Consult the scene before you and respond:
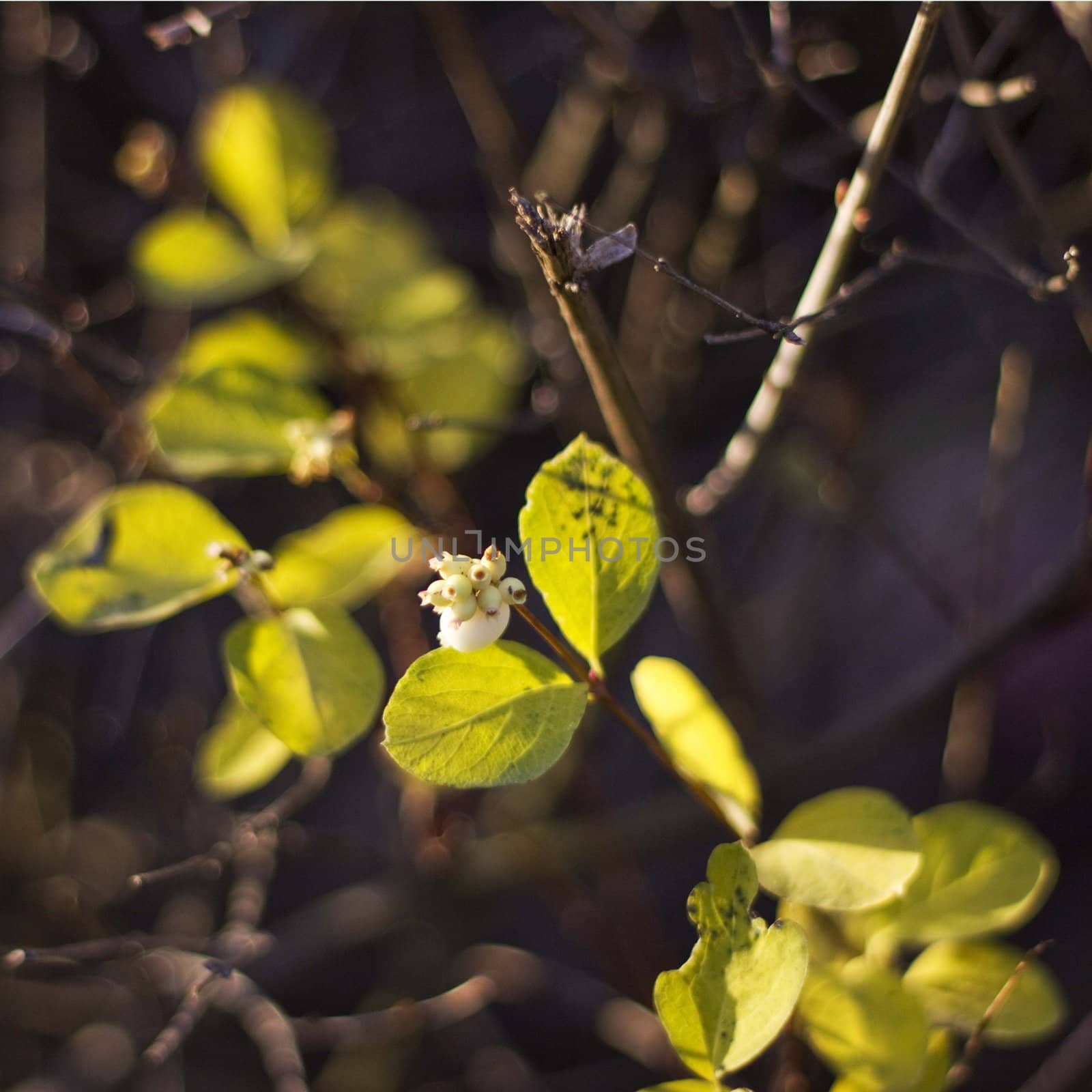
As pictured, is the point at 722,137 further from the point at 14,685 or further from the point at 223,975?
the point at 14,685

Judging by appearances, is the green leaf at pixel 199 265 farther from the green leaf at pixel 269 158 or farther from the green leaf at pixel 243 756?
the green leaf at pixel 243 756

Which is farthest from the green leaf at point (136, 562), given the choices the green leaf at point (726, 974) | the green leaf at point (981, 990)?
the green leaf at point (981, 990)

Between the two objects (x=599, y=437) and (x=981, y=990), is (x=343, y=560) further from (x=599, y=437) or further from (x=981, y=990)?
(x=981, y=990)

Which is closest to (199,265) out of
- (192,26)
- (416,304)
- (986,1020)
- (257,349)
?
(257,349)

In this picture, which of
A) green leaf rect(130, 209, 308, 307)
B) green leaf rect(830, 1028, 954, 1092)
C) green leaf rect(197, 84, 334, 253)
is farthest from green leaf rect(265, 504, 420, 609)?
green leaf rect(830, 1028, 954, 1092)

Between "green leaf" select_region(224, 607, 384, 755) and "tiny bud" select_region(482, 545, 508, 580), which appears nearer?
"tiny bud" select_region(482, 545, 508, 580)

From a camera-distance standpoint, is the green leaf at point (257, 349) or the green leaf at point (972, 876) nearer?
the green leaf at point (972, 876)

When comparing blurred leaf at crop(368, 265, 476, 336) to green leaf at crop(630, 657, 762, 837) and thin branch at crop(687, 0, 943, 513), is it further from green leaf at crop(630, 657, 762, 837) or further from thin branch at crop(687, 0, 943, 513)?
green leaf at crop(630, 657, 762, 837)
